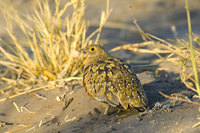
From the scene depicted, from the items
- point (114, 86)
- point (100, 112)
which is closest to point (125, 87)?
point (114, 86)

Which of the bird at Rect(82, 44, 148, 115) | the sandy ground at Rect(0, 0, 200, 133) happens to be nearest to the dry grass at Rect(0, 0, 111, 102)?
the sandy ground at Rect(0, 0, 200, 133)

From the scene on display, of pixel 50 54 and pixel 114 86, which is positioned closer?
pixel 114 86

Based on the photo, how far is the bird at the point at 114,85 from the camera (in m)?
3.45

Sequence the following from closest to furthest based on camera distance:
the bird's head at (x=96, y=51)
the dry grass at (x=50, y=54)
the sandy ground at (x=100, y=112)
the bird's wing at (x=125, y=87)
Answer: the sandy ground at (x=100, y=112), the bird's wing at (x=125, y=87), the bird's head at (x=96, y=51), the dry grass at (x=50, y=54)

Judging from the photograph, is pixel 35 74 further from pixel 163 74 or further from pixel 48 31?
pixel 163 74

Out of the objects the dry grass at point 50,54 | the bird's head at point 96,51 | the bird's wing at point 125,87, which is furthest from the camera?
the dry grass at point 50,54

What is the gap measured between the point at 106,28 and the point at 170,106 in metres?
5.26

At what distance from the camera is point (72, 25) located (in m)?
→ 5.00

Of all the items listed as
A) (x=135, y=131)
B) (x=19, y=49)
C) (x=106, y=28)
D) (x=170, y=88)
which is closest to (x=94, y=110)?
(x=135, y=131)

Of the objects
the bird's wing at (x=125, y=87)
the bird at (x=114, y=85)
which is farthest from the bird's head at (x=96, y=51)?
the bird's wing at (x=125, y=87)

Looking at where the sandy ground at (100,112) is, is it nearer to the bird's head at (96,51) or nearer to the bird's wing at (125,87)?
the bird's wing at (125,87)

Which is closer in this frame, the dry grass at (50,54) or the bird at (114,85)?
the bird at (114,85)

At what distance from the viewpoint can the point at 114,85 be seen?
3.52 meters

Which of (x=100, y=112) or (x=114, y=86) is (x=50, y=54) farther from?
(x=114, y=86)
